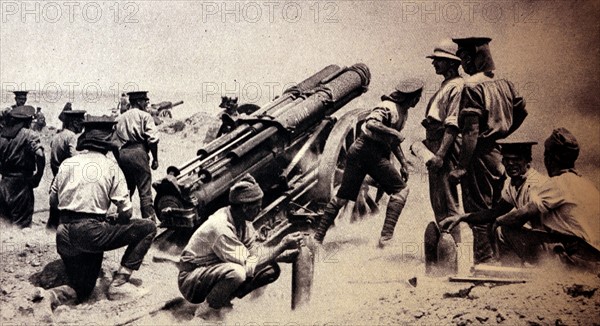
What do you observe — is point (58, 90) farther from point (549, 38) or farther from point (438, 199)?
point (549, 38)

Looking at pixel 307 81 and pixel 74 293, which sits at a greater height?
pixel 307 81

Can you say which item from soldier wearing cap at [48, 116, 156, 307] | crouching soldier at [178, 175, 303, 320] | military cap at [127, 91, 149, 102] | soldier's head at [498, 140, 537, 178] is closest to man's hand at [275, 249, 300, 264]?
crouching soldier at [178, 175, 303, 320]

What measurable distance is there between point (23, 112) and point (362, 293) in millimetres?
3332

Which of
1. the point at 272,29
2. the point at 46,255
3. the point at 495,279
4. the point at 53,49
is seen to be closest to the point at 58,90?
the point at 53,49

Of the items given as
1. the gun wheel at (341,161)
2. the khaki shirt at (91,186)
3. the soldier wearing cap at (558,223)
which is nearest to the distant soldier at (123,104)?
the khaki shirt at (91,186)

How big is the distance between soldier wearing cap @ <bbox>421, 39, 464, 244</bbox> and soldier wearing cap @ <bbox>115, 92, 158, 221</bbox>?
91.5 inches

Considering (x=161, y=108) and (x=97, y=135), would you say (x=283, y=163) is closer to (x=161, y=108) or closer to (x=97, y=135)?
(x=161, y=108)

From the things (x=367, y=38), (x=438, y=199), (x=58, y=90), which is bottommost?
(x=438, y=199)

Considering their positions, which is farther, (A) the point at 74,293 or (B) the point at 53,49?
(B) the point at 53,49

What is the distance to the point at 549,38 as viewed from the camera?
646 cm

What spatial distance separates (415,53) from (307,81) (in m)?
0.96

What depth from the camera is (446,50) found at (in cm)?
633

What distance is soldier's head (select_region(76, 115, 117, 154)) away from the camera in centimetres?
616

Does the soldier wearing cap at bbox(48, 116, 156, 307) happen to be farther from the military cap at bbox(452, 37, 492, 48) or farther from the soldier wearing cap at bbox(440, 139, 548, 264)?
the military cap at bbox(452, 37, 492, 48)
